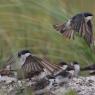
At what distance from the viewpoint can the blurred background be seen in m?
4.96

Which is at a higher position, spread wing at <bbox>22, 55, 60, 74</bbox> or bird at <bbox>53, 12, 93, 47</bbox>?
bird at <bbox>53, 12, 93, 47</bbox>

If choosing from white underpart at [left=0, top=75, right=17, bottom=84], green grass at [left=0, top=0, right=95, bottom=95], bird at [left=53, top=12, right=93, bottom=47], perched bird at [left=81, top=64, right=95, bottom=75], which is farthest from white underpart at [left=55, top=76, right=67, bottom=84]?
green grass at [left=0, top=0, right=95, bottom=95]

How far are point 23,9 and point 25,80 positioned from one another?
5.28ft

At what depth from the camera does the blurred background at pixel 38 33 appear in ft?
16.3

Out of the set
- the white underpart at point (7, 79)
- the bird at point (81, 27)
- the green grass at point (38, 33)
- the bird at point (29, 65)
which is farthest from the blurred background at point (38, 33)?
the bird at point (29, 65)

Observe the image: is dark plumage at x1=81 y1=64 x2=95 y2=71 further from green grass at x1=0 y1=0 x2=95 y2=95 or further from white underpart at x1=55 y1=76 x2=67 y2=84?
white underpart at x1=55 y1=76 x2=67 y2=84

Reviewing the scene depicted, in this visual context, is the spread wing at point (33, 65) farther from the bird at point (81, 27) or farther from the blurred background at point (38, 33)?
the blurred background at point (38, 33)

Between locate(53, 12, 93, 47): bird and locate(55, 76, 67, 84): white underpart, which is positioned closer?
locate(55, 76, 67, 84): white underpart

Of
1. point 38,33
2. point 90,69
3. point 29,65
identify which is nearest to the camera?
point 29,65

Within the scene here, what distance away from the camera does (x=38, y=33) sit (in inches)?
221

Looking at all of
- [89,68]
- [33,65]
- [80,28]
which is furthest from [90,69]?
[33,65]

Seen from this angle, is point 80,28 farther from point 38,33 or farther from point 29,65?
point 38,33

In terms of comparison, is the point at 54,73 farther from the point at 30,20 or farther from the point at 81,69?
the point at 30,20

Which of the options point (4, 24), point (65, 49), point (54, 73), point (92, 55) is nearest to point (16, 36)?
point (4, 24)
